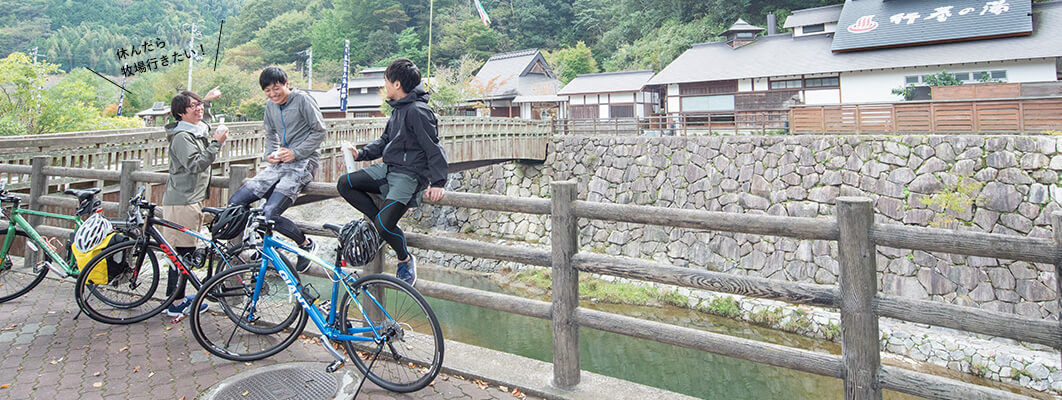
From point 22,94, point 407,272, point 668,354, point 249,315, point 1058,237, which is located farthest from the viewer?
point 22,94

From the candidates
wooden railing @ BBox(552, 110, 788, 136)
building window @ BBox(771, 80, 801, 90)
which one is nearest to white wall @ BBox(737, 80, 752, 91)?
building window @ BBox(771, 80, 801, 90)

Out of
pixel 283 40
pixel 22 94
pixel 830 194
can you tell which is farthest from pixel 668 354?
pixel 283 40

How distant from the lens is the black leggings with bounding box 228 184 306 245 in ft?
12.1

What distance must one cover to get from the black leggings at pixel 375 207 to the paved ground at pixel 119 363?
2.73 ft

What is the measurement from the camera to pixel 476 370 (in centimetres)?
343

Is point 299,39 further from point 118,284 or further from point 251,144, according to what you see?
point 118,284

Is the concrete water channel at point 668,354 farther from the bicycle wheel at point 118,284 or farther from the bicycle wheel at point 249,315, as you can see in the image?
the bicycle wheel at point 249,315

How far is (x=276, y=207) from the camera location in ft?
12.3

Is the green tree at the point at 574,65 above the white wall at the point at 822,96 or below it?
above

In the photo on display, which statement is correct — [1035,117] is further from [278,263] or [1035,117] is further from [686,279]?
[278,263]

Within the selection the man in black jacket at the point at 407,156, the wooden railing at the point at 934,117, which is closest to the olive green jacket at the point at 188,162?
the man in black jacket at the point at 407,156

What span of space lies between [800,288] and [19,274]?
282 inches

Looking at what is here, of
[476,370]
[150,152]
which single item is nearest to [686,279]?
[476,370]

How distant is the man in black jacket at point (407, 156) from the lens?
323 cm
